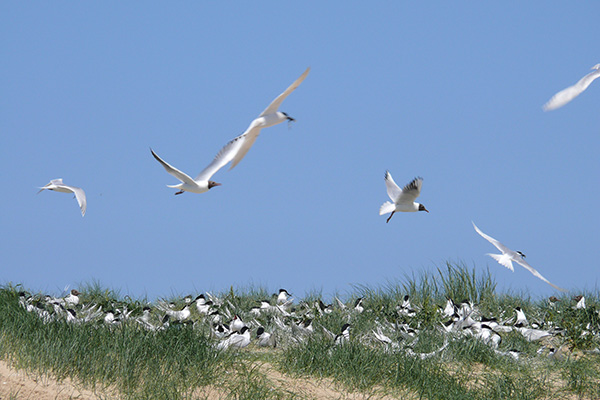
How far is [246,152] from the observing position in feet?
25.3

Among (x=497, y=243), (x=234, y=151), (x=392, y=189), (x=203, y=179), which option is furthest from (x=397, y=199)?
(x=203, y=179)

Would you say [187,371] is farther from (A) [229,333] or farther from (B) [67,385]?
(A) [229,333]

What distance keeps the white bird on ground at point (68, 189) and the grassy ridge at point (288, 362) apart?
1.62 meters

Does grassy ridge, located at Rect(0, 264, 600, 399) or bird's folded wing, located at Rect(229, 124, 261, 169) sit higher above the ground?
bird's folded wing, located at Rect(229, 124, 261, 169)

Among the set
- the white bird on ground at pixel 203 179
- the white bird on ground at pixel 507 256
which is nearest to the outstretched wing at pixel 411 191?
the white bird on ground at pixel 507 256

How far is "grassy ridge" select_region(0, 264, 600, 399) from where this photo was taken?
6355 millimetres

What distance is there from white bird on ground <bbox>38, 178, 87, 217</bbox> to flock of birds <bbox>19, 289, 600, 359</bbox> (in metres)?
1.49

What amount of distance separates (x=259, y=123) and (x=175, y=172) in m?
1.42

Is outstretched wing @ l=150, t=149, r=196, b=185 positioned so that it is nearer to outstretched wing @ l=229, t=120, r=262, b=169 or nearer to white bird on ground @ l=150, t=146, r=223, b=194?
white bird on ground @ l=150, t=146, r=223, b=194

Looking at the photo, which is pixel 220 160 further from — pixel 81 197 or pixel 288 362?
pixel 81 197

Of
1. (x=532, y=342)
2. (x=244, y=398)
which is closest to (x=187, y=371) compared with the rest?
(x=244, y=398)

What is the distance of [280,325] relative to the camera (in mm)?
8711

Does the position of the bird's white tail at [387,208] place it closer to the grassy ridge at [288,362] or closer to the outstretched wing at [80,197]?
the grassy ridge at [288,362]

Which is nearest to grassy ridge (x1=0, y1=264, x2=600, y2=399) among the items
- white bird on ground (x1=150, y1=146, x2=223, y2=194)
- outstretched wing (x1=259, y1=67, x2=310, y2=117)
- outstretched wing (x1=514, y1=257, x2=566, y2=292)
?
outstretched wing (x1=514, y1=257, x2=566, y2=292)
